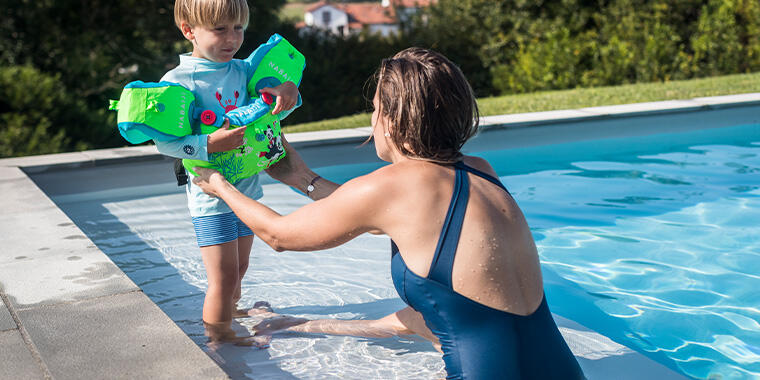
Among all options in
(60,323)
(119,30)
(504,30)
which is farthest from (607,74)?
(60,323)

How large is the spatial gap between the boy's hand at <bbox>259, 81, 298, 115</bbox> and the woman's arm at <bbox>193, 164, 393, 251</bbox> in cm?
65

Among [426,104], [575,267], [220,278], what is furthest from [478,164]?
[575,267]

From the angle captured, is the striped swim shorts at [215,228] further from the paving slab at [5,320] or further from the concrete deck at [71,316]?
the paving slab at [5,320]

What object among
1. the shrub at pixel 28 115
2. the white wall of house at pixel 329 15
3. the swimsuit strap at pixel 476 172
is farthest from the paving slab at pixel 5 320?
the white wall of house at pixel 329 15

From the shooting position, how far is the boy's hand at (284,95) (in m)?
3.22

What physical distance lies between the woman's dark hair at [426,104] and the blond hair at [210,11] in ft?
3.25

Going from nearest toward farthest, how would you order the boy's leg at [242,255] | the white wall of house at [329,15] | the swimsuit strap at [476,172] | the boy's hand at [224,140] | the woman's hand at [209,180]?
1. the swimsuit strap at [476,172]
2. the woman's hand at [209,180]
3. the boy's hand at [224,140]
4. the boy's leg at [242,255]
5. the white wall of house at [329,15]

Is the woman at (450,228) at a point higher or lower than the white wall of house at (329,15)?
lower

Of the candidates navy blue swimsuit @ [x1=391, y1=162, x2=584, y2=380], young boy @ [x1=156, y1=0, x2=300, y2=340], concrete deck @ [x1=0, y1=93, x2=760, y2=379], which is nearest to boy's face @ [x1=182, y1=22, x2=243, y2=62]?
young boy @ [x1=156, y1=0, x2=300, y2=340]

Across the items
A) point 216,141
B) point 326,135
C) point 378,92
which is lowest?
point 326,135

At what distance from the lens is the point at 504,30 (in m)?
17.0

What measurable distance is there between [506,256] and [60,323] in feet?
5.20

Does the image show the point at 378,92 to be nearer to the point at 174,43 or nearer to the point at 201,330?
the point at 201,330

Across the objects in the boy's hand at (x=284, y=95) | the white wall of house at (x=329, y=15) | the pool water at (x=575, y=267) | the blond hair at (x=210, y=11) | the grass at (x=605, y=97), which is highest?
the white wall of house at (x=329, y=15)
